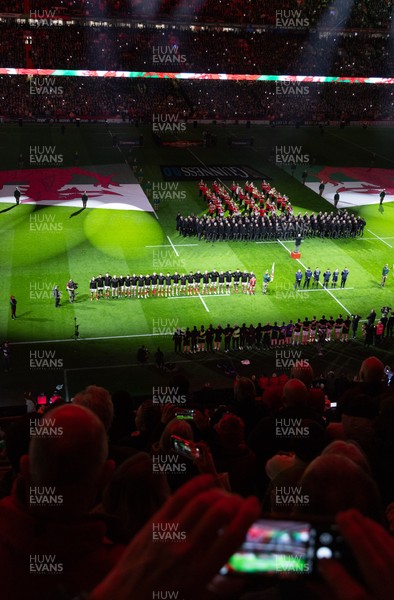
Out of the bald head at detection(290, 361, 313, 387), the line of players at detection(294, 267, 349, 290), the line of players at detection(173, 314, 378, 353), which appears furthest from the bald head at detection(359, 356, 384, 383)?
the line of players at detection(294, 267, 349, 290)

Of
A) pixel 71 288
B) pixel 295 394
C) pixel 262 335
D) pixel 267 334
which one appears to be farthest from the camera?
pixel 71 288

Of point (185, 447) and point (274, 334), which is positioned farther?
point (274, 334)

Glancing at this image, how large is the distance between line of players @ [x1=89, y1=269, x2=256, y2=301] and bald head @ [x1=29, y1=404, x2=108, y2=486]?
2093 cm

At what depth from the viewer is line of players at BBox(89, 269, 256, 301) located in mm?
23734

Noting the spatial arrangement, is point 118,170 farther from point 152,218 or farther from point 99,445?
point 99,445

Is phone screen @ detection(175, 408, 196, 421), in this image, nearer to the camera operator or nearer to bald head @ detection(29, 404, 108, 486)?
bald head @ detection(29, 404, 108, 486)

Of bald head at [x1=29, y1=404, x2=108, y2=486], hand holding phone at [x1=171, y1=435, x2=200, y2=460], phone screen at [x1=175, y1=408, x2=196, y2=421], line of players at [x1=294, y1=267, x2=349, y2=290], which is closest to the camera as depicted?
bald head at [x1=29, y1=404, x2=108, y2=486]

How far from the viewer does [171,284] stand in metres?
24.6

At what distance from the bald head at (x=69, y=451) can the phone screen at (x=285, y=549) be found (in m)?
0.89

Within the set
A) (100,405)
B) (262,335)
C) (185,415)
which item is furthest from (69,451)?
(262,335)

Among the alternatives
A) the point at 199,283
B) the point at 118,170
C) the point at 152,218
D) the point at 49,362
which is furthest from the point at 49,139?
the point at 49,362

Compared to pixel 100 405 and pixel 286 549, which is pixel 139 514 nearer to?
pixel 100 405

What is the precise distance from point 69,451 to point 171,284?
72.5ft

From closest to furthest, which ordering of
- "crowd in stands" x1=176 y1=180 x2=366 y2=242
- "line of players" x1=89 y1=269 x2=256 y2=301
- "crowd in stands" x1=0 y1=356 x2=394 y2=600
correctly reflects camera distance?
"crowd in stands" x1=0 y1=356 x2=394 y2=600 < "line of players" x1=89 y1=269 x2=256 y2=301 < "crowd in stands" x1=176 y1=180 x2=366 y2=242
